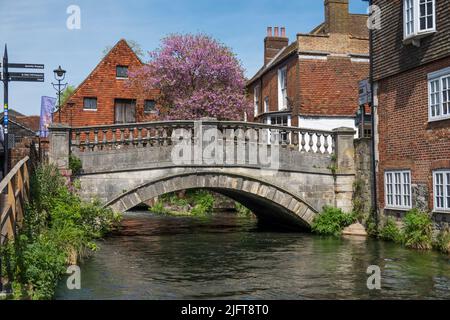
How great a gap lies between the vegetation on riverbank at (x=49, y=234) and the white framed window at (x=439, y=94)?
965 centimetres

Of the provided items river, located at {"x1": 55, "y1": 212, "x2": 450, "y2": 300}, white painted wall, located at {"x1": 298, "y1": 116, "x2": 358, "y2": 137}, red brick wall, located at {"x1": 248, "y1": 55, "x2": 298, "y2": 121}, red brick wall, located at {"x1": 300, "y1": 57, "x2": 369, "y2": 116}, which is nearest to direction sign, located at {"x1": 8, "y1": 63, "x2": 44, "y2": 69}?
river, located at {"x1": 55, "y1": 212, "x2": 450, "y2": 300}

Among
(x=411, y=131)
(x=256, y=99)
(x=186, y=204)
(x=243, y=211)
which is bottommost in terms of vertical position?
(x=243, y=211)

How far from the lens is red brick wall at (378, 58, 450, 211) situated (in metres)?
14.2

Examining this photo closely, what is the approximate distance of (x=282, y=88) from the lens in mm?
27453

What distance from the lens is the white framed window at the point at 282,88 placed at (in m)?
27.1

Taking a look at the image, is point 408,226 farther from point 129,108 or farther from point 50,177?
point 129,108

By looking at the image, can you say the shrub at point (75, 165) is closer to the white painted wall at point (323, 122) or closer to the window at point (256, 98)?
the white painted wall at point (323, 122)

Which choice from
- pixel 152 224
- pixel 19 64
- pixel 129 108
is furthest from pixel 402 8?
pixel 129 108

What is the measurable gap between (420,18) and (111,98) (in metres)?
21.5

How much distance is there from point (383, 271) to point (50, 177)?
9.15 metres

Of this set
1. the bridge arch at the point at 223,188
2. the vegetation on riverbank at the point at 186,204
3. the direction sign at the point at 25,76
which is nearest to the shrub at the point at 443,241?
the bridge arch at the point at 223,188

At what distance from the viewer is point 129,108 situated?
1284 inches

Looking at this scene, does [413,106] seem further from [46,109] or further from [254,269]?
[46,109]

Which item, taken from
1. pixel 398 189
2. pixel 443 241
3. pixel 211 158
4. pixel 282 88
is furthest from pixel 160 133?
pixel 282 88
